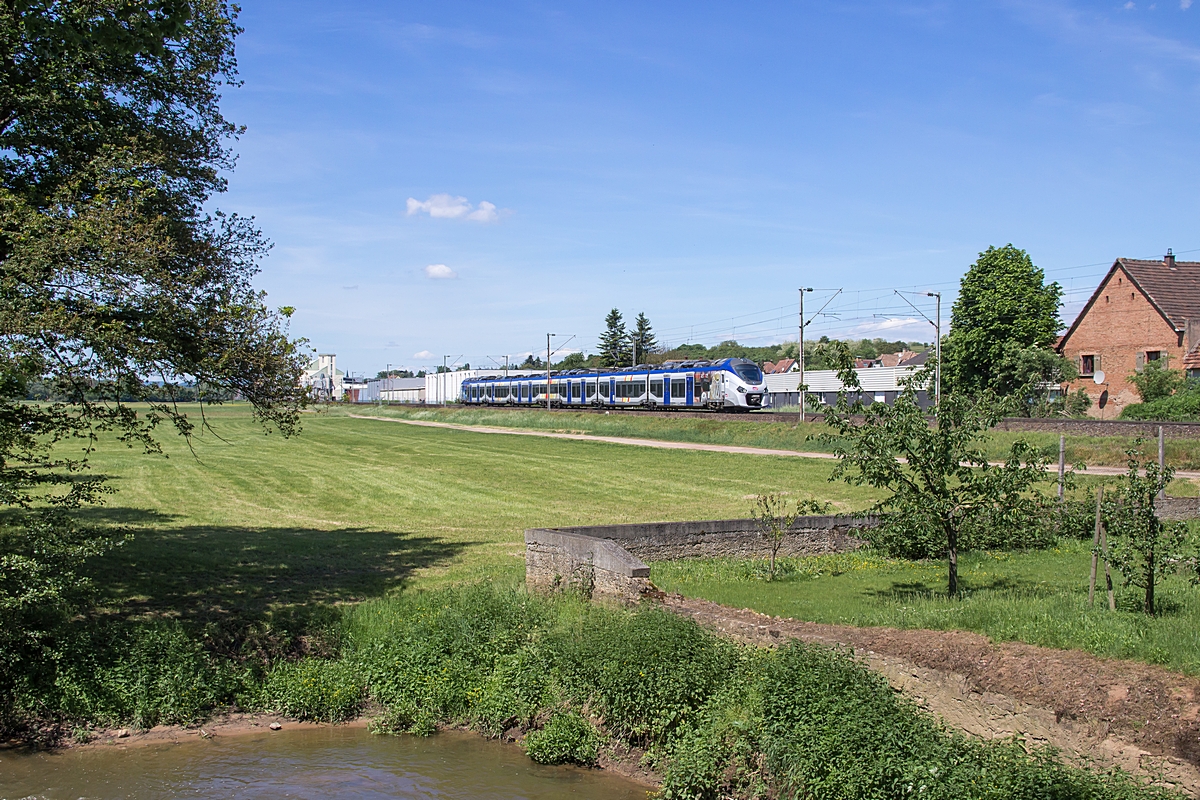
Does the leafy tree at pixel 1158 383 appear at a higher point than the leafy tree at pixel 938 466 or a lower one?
higher

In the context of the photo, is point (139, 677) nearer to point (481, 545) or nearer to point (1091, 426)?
point (481, 545)

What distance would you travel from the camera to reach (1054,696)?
8703mm

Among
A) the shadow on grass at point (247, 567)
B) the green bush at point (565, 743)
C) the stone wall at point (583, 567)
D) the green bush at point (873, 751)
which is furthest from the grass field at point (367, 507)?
the green bush at point (873, 751)

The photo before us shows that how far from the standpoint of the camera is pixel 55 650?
41.1 ft

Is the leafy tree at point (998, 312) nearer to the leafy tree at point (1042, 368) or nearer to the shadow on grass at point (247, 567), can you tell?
the leafy tree at point (1042, 368)

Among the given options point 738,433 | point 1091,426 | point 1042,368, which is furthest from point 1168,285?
point 738,433

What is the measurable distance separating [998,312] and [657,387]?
2268cm

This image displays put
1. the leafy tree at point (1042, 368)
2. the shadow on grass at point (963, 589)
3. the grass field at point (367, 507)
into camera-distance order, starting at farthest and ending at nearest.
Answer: the leafy tree at point (1042, 368) < the grass field at point (367, 507) < the shadow on grass at point (963, 589)

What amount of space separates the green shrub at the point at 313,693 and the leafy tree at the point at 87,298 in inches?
115

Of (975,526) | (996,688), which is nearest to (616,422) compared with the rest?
(975,526)

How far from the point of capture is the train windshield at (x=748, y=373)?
5334 cm

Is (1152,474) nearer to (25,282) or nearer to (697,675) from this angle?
(697,675)

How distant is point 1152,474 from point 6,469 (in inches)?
626

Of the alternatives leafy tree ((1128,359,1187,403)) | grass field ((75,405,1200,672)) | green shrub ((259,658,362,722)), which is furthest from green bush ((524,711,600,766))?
leafy tree ((1128,359,1187,403))
